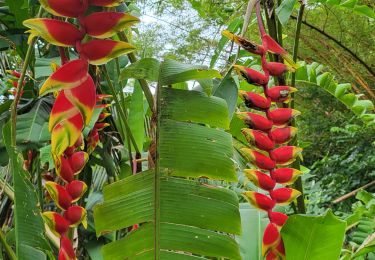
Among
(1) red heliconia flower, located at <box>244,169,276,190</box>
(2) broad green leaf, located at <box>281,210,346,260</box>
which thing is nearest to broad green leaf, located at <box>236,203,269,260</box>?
(2) broad green leaf, located at <box>281,210,346,260</box>

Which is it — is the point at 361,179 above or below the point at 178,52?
below

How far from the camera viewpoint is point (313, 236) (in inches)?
19.8

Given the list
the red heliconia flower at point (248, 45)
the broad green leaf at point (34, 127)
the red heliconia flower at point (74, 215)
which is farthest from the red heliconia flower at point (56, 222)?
the broad green leaf at point (34, 127)

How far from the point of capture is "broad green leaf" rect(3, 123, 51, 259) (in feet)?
1.56

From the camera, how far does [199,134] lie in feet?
1.60

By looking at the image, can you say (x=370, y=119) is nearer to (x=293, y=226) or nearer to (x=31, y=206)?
(x=293, y=226)

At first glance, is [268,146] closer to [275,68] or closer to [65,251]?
[275,68]

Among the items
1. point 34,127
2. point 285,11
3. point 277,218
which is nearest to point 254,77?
point 277,218

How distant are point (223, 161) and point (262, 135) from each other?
70 millimetres

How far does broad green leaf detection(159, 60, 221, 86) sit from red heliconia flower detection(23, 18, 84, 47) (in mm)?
174

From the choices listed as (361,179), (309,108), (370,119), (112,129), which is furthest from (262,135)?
(309,108)

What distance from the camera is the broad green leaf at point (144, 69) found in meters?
0.44

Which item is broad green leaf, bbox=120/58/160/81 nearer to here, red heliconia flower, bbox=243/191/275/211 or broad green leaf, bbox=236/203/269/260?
red heliconia flower, bbox=243/191/275/211

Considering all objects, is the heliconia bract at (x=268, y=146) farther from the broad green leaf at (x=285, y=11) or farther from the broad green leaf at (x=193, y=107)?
the broad green leaf at (x=285, y=11)
